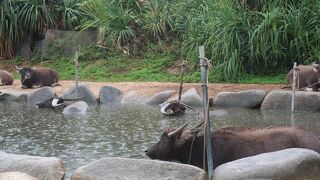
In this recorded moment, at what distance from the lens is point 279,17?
17.9 meters

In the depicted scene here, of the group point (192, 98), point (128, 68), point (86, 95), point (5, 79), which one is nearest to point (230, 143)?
point (192, 98)

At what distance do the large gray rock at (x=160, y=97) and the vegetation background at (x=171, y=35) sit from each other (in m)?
2.51

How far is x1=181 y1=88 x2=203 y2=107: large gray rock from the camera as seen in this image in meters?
15.1

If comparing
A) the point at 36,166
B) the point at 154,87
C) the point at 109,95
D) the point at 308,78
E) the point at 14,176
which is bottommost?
the point at 109,95

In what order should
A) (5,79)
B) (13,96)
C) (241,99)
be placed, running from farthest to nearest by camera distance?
(5,79) < (13,96) < (241,99)

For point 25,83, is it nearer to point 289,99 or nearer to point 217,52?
point 217,52

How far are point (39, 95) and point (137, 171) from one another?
35.6 feet

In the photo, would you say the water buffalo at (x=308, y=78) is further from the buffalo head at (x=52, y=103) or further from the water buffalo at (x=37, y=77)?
the water buffalo at (x=37, y=77)

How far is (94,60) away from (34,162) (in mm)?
16318

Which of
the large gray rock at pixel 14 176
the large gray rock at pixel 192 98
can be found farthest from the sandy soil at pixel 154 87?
the large gray rock at pixel 14 176

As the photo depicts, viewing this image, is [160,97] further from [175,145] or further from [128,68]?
[175,145]

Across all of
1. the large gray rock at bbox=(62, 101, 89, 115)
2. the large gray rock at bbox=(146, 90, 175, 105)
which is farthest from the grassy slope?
the large gray rock at bbox=(62, 101, 89, 115)

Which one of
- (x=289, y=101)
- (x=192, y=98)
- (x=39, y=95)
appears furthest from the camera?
(x=39, y=95)

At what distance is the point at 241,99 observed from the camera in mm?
15016
